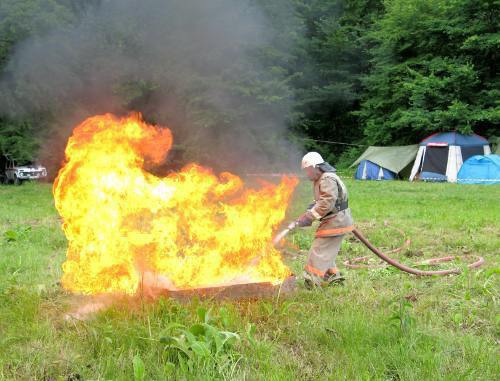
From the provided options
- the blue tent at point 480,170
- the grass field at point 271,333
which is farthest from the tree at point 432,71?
the grass field at point 271,333

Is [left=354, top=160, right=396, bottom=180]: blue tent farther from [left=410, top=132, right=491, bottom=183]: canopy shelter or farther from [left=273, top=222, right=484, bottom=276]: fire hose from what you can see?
[left=273, top=222, right=484, bottom=276]: fire hose

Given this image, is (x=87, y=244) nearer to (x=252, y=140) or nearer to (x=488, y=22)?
(x=252, y=140)

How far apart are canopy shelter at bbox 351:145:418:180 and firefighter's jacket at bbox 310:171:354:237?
1702 cm

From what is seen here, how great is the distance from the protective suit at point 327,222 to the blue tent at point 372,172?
1708 cm

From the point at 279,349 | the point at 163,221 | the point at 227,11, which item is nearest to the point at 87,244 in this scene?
the point at 163,221

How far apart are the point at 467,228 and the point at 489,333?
4.90m

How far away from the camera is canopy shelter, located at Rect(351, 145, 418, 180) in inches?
863

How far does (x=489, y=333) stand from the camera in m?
3.94

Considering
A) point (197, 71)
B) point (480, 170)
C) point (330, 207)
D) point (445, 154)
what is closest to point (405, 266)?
point (330, 207)

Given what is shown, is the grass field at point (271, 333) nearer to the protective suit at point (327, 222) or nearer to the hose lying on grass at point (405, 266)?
the hose lying on grass at point (405, 266)

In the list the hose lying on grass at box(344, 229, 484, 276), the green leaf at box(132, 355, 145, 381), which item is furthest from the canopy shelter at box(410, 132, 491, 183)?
the green leaf at box(132, 355, 145, 381)

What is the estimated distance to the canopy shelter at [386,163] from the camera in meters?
21.9

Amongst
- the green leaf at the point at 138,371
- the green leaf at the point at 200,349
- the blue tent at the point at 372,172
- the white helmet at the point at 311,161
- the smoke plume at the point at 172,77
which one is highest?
the smoke plume at the point at 172,77

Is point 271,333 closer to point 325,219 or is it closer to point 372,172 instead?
point 325,219
